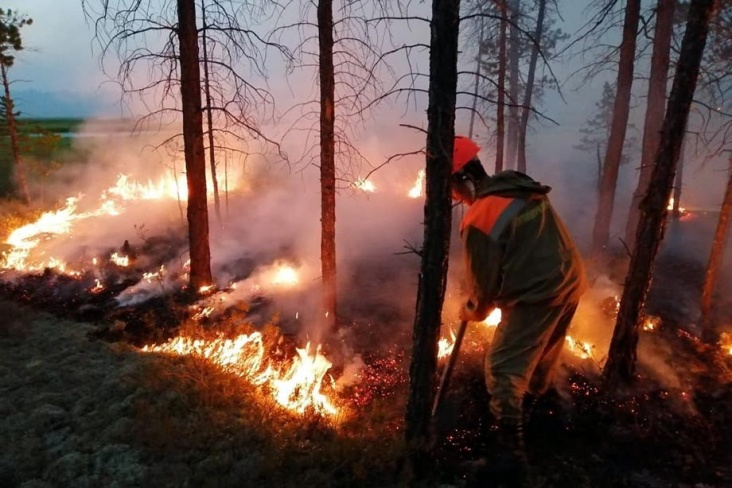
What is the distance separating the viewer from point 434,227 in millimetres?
3326

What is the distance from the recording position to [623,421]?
525 centimetres

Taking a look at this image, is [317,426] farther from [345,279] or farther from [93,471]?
[345,279]

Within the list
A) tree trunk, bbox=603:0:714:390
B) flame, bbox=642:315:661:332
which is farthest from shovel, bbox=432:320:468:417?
flame, bbox=642:315:661:332

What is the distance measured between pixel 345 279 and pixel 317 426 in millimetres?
7262

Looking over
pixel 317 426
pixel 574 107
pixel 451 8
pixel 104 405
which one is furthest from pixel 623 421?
pixel 574 107

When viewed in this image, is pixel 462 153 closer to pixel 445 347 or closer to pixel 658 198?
pixel 658 198

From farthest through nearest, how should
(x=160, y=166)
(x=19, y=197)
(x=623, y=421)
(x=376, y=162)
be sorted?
(x=376, y=162)
(x=160, y=166)
(x=19, y=197)
(x=623, y=421)

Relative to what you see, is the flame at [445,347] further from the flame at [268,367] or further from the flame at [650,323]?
the flame at [650,323]

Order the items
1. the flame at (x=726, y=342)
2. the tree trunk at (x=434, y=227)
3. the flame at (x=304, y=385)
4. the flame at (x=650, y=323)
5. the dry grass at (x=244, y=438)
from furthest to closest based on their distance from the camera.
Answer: the flame at (x=650, y=323), the flame at (x=726, y=342), the flame at (x=304, y=385), the dry grass at (x=244, y=438), the tree trunk at (x=434, y=227)

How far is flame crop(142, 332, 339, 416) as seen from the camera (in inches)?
214

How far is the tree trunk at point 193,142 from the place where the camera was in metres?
8.52

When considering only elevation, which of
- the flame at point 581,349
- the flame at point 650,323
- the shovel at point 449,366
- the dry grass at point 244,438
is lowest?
the flame at point 650,323

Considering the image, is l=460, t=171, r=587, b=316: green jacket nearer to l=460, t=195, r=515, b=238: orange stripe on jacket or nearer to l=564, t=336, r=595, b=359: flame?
l=460, t=195, r=515, b=238: orange stripe on jacket

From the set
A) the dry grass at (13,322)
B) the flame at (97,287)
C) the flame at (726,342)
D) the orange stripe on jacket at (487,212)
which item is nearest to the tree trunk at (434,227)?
the orange stripe on jacket at (487,212)
